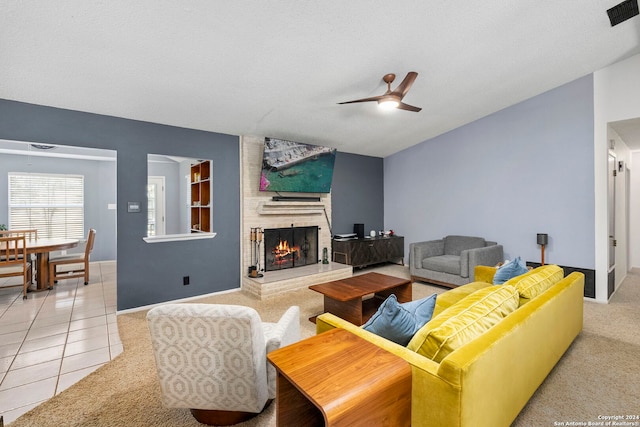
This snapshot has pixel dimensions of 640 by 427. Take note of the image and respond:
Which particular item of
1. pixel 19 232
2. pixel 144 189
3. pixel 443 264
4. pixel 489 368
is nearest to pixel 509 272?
pixel 489 368

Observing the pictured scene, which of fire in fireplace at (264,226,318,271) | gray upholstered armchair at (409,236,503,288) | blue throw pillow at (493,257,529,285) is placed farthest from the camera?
fire in fireplace at (264,226,318,271)

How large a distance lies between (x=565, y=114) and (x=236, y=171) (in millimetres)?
4914

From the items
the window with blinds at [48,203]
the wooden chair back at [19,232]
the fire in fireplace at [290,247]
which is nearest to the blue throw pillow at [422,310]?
the fire in fireplace at [290,247]

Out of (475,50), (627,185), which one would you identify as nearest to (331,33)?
(475,50)

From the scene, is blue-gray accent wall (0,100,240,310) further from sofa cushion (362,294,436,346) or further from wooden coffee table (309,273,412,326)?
sofa cushion (362,294,436,346)

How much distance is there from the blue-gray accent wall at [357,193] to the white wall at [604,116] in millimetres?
3681

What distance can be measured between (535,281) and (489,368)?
1264mm

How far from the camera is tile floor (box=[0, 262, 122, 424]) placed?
2.14m

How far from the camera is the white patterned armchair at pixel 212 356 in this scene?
1506 millimetres

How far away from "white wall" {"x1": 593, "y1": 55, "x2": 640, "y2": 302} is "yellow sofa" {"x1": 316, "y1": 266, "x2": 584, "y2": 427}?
2.57m

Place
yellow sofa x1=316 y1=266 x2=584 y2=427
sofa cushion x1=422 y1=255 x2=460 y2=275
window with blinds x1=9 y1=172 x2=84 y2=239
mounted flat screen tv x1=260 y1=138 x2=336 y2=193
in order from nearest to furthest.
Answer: yellow sofa x1=316 y1=266 x2=584 y2=427 → sofa cushion x1=422 y1=255 x2=460 y2=275 → mounted flat screen tv x1=260 y1=138 x2=336 y2=193 → window with blinds x1=9 y1=172 x2=84 y2=239

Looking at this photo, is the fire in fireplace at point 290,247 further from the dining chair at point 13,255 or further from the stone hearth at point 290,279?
the dining chair at point 13,255

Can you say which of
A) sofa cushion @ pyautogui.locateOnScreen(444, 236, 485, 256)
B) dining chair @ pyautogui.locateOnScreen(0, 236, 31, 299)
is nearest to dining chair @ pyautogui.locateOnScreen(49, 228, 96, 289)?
dining chair @ pyautogui.locateOnScreen(0, 236, 31, 299)

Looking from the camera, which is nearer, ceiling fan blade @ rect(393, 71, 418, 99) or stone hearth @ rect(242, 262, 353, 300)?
ceiling fan blade @ rect(393, 71, 418, 99)
